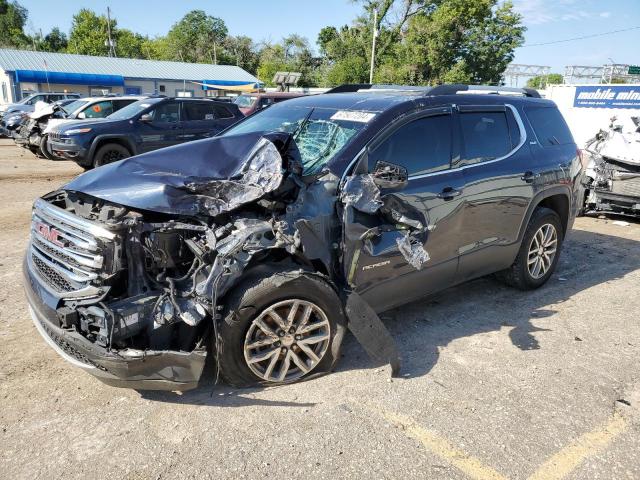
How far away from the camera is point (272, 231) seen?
308 cm

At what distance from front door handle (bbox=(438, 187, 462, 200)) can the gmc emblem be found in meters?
2.66

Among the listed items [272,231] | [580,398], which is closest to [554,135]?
[580,398]

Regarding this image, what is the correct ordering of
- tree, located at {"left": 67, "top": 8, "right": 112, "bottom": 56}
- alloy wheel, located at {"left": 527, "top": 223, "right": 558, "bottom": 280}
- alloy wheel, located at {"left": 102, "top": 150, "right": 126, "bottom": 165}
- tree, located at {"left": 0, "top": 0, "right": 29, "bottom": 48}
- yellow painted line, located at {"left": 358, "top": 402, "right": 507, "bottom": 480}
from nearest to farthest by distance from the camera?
yellow painted line, located at {"left": 358, "top": 402, "right": 507, "bottom": 480}, alloy wheel, located at {"left": 527, "top": 223, "right": 558, "bottom": 280}, alloy wheel, located at {"left": 102, "top": 150, "right": 126, "bottom": 165}, tree, located at {"left": 67, "top": 8, "right": 112, "bottom": 56}, tree, located at {"left": 0, "top": 0, "right": 29, "bottom": 48}

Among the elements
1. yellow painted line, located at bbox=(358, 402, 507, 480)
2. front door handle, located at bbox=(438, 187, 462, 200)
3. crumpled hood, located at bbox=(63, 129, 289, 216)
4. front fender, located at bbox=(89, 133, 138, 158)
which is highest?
crumpled hood, located at bbox=(63, 129, 289, 216)

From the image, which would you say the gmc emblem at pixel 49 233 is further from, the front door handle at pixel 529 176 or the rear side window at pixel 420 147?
the front door handle at pixel 529 176

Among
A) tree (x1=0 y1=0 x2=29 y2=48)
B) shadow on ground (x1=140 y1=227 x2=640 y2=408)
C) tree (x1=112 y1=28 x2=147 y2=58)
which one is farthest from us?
tree (x1=0 y1=0 x2=29 y2=48)

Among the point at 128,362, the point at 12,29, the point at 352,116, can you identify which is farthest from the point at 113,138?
the point at 12,29

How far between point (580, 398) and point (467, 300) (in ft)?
5.52

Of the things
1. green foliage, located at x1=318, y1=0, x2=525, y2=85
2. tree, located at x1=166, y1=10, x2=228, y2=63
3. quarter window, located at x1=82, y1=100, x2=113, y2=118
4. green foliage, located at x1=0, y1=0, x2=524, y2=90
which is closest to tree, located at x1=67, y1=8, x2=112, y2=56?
green foliage, located at x1=0, y1=0, x2=524, y2=90

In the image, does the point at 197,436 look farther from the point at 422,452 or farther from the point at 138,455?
the point at 422,452

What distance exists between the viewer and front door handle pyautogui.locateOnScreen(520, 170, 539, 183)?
182 inches

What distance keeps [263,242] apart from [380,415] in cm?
128

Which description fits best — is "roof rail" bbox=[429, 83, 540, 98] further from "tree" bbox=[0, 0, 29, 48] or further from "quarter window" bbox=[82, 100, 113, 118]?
"tree" bbox=[0, 0, 29, 48]

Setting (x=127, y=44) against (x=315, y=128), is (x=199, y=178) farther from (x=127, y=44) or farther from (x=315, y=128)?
(x=127, y=44)
